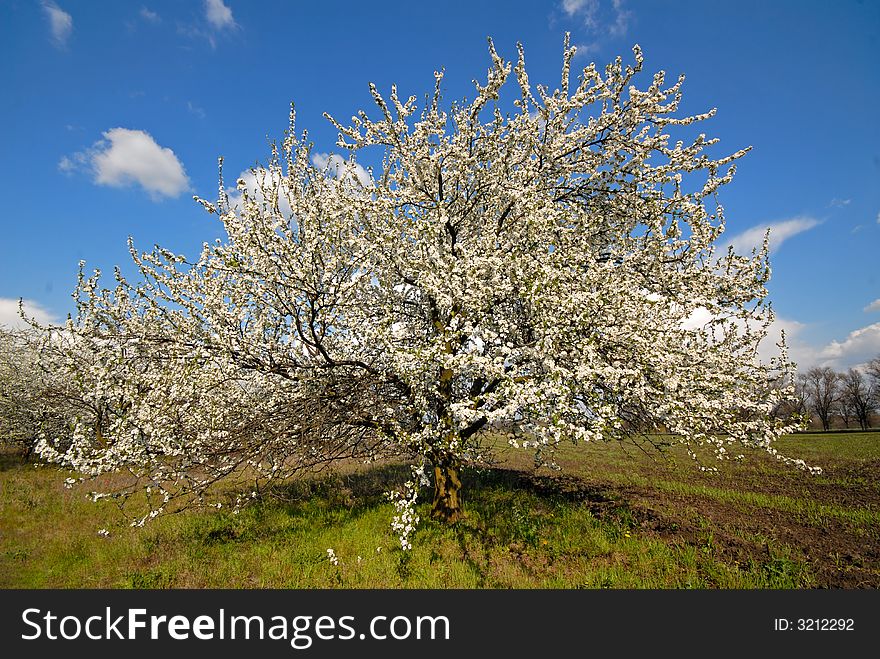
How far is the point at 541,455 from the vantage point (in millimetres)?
10234

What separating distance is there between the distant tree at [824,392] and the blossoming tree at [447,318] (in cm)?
10985

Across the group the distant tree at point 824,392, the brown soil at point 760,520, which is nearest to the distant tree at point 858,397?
the distant tree at point 824,392

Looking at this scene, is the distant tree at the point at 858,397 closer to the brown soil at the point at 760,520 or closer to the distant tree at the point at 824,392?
the distant tree at the point at 824,392

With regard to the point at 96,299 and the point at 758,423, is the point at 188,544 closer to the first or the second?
the point at 96,299

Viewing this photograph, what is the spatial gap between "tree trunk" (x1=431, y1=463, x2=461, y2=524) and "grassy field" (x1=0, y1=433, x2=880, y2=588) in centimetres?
39

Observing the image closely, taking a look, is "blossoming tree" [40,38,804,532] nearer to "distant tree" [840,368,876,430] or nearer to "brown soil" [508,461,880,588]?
"brown soil" [508,461,880,588]

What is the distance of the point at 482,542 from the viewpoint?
31.6 feet

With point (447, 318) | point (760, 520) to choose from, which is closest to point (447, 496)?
point (447, 318)

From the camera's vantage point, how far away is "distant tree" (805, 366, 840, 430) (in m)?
89.3

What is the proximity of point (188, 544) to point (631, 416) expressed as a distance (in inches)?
439

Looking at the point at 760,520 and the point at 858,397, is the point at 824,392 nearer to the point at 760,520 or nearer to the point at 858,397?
the point at 858,397

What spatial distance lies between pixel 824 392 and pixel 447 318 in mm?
122523

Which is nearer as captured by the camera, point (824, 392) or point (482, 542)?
point (482, 542)

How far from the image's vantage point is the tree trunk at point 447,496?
10.9 meters
